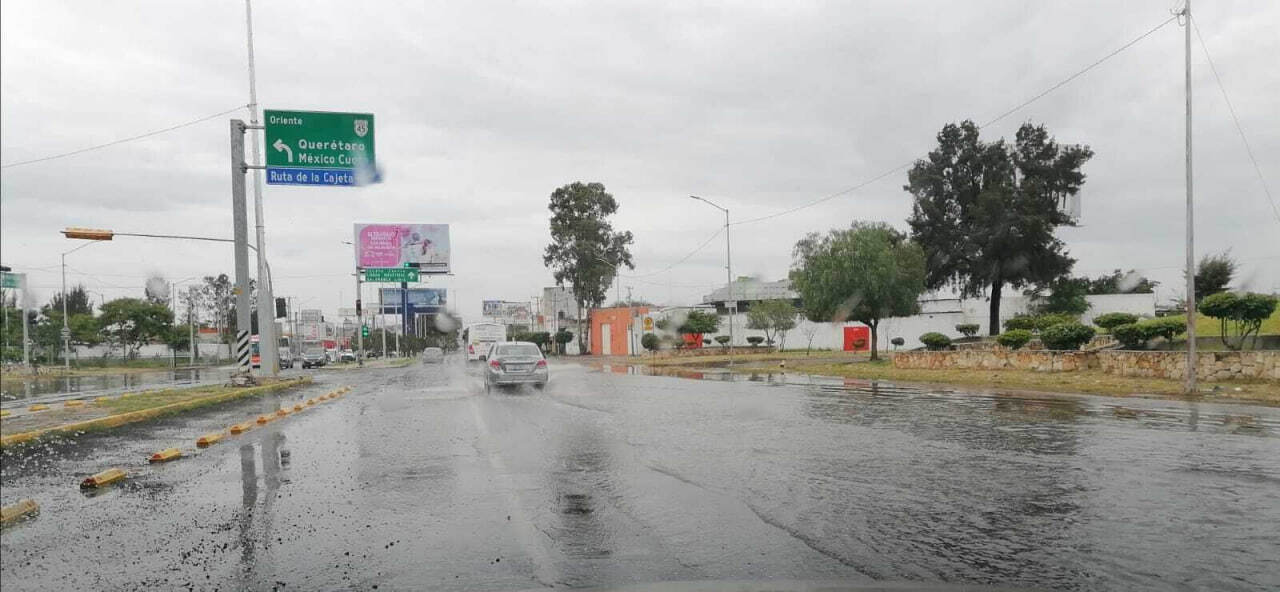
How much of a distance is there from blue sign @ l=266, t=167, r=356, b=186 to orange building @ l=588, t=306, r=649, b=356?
1873 inches

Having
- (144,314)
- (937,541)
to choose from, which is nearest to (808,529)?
(937,541)

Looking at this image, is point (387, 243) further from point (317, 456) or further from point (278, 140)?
point (317, 456)

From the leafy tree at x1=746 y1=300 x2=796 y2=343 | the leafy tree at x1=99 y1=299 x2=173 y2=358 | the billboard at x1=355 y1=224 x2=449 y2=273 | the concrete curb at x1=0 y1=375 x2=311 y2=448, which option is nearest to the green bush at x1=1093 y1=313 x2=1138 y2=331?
the leafy tree at x1=746 y1=300 x2=796 y2=343

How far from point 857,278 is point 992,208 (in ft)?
64.1

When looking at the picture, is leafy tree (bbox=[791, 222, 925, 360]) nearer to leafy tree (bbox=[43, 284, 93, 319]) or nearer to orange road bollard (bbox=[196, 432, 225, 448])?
orange road bollard (bbox=[196, 432, 225, 448])

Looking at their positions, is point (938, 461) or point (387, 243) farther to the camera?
point (387, 243)

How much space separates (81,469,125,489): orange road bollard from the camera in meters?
7.38

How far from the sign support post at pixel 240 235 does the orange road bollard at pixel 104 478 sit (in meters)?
16.7

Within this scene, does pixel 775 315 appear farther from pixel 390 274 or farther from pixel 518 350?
pixel 518 350

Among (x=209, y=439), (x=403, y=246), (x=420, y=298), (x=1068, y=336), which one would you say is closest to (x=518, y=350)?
(x=209, y=439)

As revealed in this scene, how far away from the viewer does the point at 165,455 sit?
9.70 metres

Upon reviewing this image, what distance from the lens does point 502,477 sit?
28.2 ft

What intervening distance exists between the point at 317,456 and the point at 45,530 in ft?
16.2

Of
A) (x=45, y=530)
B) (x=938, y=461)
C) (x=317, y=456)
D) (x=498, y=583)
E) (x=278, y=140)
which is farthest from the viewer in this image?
(x=278, y=140)
